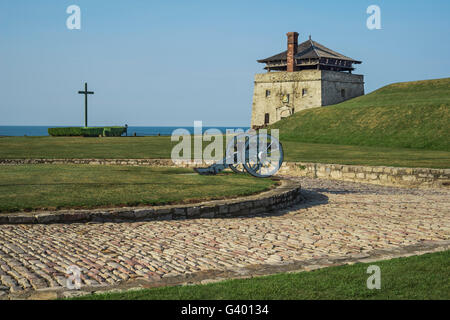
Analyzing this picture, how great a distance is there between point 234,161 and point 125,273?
9.17 metres

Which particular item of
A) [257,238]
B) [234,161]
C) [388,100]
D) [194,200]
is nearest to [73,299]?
[257,238]

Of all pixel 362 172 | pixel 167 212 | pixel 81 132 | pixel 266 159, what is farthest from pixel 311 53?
pixel 167 212

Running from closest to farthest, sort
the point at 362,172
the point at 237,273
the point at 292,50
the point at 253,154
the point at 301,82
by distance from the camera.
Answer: the point at 237,273, the point at 253,154, the point at 362,172, the point at 301,82, the point at 292,50

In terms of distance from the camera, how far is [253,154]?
15.3 meters

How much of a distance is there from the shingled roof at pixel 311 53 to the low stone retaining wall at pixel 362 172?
143ft

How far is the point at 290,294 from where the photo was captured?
491 cm

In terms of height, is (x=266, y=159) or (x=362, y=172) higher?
(x=266, y=159)

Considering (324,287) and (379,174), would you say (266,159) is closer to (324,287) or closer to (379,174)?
(379,174)

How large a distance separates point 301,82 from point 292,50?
4403 millimetres

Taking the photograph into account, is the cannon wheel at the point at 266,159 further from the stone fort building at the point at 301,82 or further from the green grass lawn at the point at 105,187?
the stone fort building at the point at 301,82

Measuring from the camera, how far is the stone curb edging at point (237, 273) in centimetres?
524

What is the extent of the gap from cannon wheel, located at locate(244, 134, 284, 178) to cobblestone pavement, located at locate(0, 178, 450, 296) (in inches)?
138

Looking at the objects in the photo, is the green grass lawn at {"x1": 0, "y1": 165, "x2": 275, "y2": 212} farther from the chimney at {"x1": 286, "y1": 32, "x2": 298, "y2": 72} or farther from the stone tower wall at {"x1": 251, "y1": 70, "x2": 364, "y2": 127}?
the chimney at {"x1": 286, "y1": 32, "x2": 298, "y2": 72}
